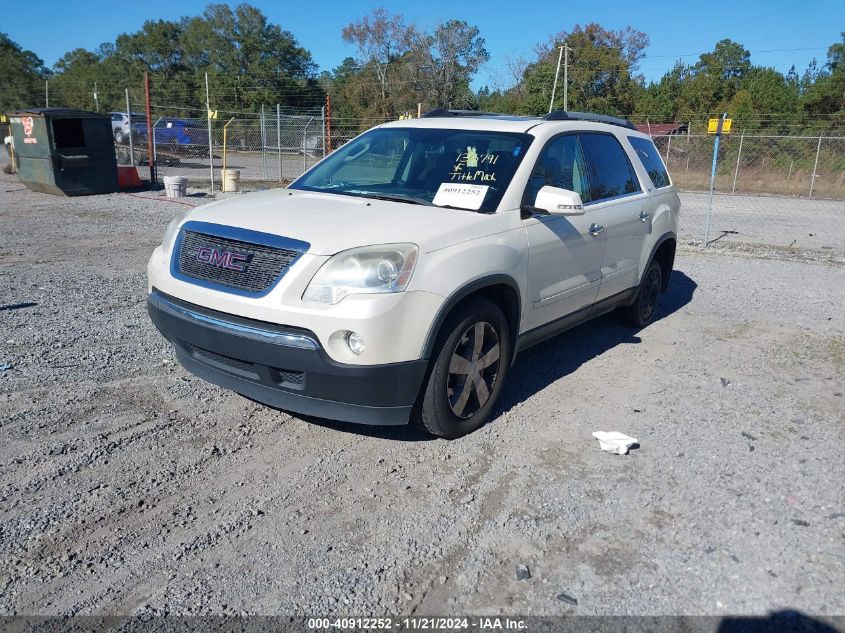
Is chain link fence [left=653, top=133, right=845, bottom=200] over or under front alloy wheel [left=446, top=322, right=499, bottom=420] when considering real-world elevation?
over

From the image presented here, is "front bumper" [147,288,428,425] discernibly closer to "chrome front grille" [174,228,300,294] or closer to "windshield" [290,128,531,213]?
"chrome front grille" [174,228,300,294]

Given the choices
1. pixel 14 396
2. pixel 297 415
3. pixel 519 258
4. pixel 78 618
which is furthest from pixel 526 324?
pixel 14 396

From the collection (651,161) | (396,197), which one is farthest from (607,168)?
(396,197)

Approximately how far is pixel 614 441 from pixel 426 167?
2192mm

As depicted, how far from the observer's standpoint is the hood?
3688 mm

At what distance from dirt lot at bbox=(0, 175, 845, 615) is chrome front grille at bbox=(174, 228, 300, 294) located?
0.94 metres

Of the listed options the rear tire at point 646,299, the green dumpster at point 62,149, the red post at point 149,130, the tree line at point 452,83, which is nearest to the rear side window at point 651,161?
the rear tire at point 646,299

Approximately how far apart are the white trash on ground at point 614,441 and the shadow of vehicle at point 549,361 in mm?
671

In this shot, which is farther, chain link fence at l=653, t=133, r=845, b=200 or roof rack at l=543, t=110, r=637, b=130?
chain link fence at l=653, t=133, r=845, b=200

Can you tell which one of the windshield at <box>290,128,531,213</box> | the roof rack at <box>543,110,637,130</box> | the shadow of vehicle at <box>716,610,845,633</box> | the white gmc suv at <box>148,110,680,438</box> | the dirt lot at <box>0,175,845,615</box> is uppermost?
the roof rack at <box>543,110,637,130</box>

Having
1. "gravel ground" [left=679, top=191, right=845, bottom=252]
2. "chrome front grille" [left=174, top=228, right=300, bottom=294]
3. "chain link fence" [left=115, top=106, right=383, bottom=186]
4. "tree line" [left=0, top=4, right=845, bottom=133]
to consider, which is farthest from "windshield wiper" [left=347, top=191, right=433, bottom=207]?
"tree line" [left=0, top=4, right=845, bottom=133]

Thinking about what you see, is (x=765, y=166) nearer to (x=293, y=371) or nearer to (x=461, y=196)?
(x=461, y=196)

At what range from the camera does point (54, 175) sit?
15914 mm

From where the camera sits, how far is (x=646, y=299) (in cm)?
667
